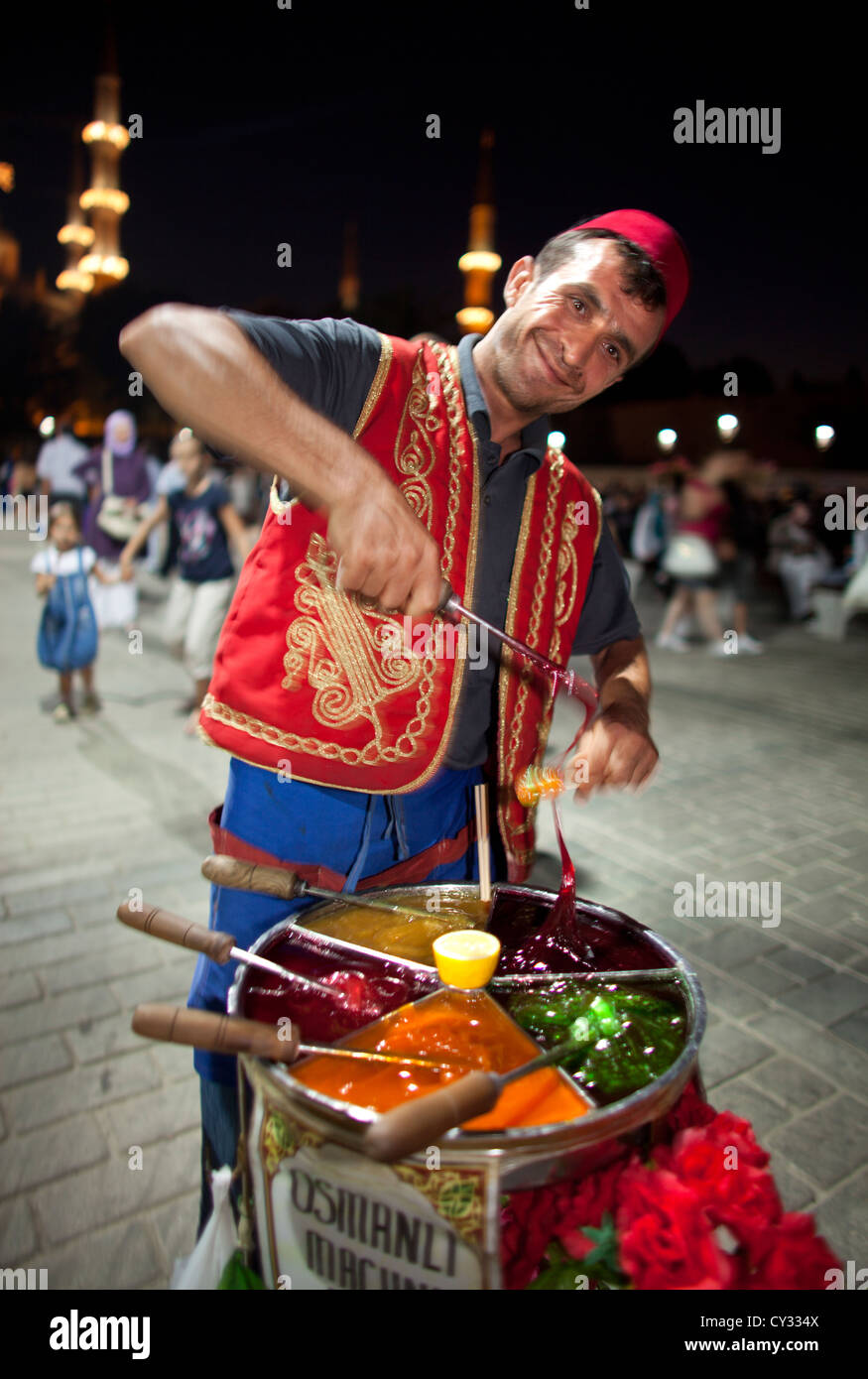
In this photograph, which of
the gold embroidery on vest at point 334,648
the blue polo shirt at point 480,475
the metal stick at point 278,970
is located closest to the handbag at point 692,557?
the blue polo shirt at point 480,475

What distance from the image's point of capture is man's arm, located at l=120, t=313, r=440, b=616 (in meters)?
1.34

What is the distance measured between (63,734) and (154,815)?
194 cm

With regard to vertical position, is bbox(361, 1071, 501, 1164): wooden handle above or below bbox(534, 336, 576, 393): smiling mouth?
below

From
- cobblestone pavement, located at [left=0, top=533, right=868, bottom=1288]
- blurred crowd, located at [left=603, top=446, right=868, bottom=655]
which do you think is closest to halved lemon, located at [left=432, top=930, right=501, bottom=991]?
cobblestone pavement, located at [left=0, top=533, right=868, bottom=1288]

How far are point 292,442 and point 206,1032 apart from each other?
36.1 inches

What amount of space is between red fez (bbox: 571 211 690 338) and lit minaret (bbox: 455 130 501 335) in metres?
49.7

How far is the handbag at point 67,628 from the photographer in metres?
6.59

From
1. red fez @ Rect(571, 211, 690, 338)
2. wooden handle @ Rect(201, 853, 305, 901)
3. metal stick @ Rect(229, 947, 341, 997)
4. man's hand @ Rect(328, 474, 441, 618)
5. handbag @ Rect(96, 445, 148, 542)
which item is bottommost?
metal stick @ Rect(229, 947, 341, 997)

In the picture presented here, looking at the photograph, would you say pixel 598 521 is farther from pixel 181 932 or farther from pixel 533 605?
pixel 181 932

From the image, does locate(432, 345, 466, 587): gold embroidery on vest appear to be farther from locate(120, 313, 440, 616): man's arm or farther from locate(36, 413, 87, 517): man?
locate(36, 413, 87, 517): man

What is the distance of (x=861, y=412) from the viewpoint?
3606 cm

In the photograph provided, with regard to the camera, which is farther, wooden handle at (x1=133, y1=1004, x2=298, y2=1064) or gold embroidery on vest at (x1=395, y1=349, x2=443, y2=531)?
gold embroidery on vest at (x1=395, y1=349, x2=443, y2=531)

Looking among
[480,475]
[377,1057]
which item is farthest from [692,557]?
[377,1057]
